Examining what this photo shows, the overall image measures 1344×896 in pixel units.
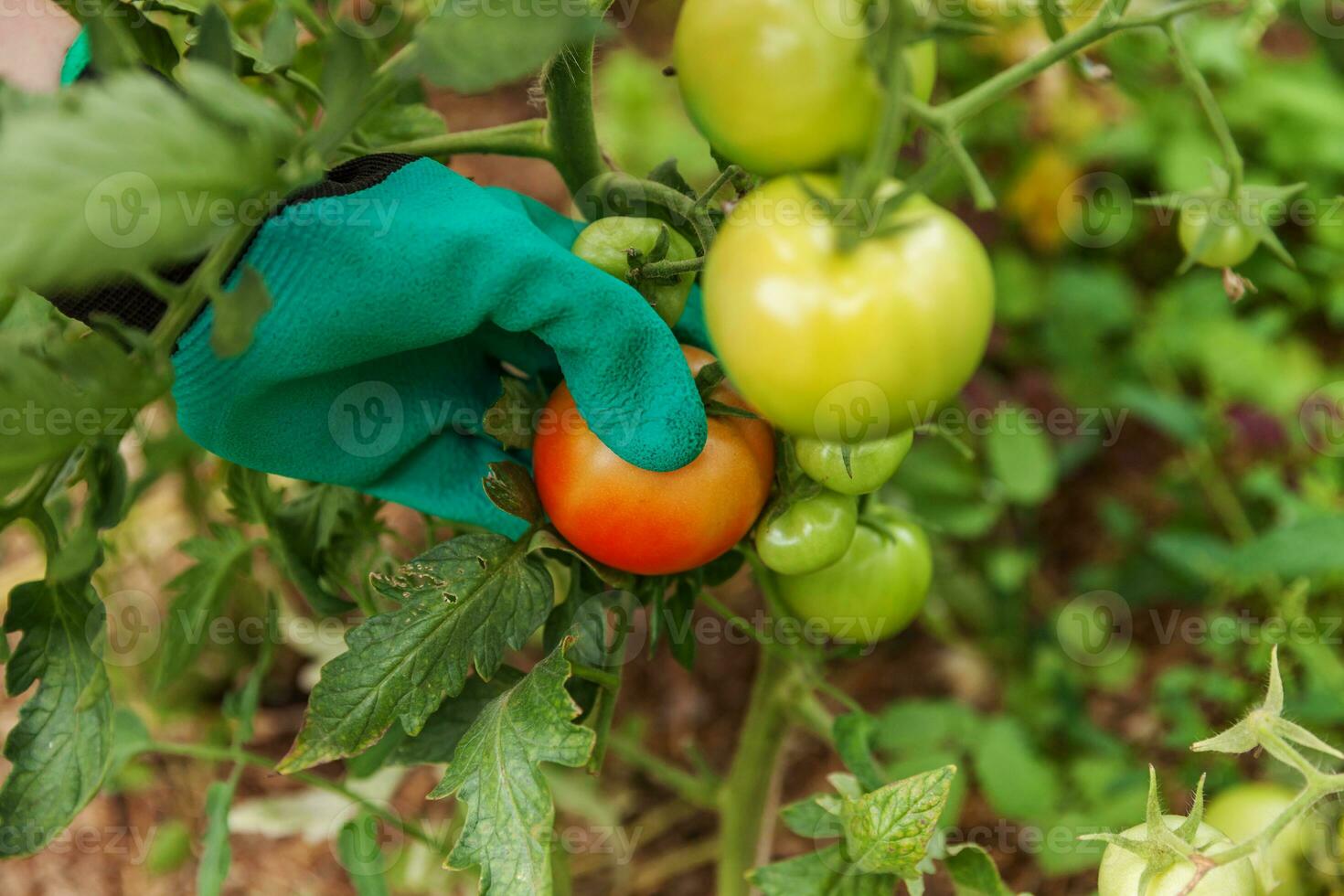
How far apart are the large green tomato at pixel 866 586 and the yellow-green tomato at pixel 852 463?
0.10m

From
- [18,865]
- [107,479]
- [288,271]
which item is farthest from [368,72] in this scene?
[18,865]

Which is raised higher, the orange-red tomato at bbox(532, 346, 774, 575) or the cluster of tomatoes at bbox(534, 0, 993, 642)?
the cluster of tomatoes at bbox(534, 0, 993, 642)

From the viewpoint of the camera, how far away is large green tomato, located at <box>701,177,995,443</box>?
0.36 m

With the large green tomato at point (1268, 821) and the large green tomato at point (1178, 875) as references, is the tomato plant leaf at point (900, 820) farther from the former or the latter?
the large green tomato at point (1268, 821)

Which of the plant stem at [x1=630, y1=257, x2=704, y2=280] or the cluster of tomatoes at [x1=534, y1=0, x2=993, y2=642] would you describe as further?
the plant stem at [x1=630, y1=257, x2=704, y2=280]

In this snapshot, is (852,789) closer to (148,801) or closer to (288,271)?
(288,271)

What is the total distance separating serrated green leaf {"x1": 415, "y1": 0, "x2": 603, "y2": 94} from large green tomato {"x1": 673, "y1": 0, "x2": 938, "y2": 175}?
0.05m

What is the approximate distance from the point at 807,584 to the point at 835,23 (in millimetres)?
385

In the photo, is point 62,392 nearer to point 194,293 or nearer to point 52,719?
point 194,293

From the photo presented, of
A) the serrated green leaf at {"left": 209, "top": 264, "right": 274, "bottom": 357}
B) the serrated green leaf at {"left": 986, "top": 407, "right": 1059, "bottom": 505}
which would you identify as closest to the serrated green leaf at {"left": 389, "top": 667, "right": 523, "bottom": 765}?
the serrated green leaf at {"left": 209, "top": 264, "right": 274, "bottom": 357}

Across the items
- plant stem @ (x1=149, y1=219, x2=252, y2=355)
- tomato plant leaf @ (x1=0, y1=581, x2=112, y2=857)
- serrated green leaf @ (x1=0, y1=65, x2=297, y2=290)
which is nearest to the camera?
serrated green leaf @ (x1=0, y1=65, x2=297, y2=290)

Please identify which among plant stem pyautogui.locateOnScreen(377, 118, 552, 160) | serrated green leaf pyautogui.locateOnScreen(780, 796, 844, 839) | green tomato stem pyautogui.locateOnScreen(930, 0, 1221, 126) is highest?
green tomato stem pyautogui.locateOnScreen(930, 0, 1221, 126)

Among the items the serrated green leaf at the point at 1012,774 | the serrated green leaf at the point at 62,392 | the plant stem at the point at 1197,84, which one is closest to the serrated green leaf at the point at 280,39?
the serrated green leaf at the point at 62,392

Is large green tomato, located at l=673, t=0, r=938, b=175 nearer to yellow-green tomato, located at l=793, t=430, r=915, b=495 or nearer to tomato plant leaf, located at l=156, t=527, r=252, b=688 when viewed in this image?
yellow-green tomato, located at l=793, t=430, r=915, b=495
